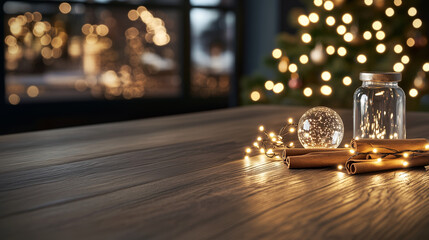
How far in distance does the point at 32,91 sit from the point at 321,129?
3172mm

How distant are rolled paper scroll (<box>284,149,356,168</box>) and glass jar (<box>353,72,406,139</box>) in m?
0.21

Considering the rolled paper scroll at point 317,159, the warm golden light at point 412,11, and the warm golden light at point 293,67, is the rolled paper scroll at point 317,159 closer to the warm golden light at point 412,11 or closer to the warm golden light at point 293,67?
the warm golden light at point 293,67

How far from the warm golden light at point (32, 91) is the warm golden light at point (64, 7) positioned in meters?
0.59

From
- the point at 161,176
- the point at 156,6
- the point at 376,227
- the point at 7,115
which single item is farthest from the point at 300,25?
the point at 376,227

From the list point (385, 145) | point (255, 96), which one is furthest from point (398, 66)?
point (385, 145)

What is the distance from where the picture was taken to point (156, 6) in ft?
14.1

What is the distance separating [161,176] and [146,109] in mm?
3601

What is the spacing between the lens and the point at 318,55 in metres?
3.36

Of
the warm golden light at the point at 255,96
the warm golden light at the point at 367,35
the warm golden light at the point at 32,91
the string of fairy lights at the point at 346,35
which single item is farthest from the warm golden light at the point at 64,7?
the warm golden light at the point at 367,35

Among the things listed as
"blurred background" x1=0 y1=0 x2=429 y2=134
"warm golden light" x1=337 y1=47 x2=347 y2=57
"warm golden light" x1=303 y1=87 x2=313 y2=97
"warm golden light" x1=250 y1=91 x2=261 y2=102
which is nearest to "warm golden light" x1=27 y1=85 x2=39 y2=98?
"blurred background" x1=0 y1=0 x2=429 y2=134

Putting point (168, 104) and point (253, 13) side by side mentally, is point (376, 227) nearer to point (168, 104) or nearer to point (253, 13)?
point (168, 104)

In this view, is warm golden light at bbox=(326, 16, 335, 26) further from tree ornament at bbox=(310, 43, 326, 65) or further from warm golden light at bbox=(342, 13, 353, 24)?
tree ornament at bbox=(310, 43, 326, 65)

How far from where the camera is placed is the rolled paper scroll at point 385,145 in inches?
37.8

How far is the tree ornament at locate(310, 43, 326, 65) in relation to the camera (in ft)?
11.0
